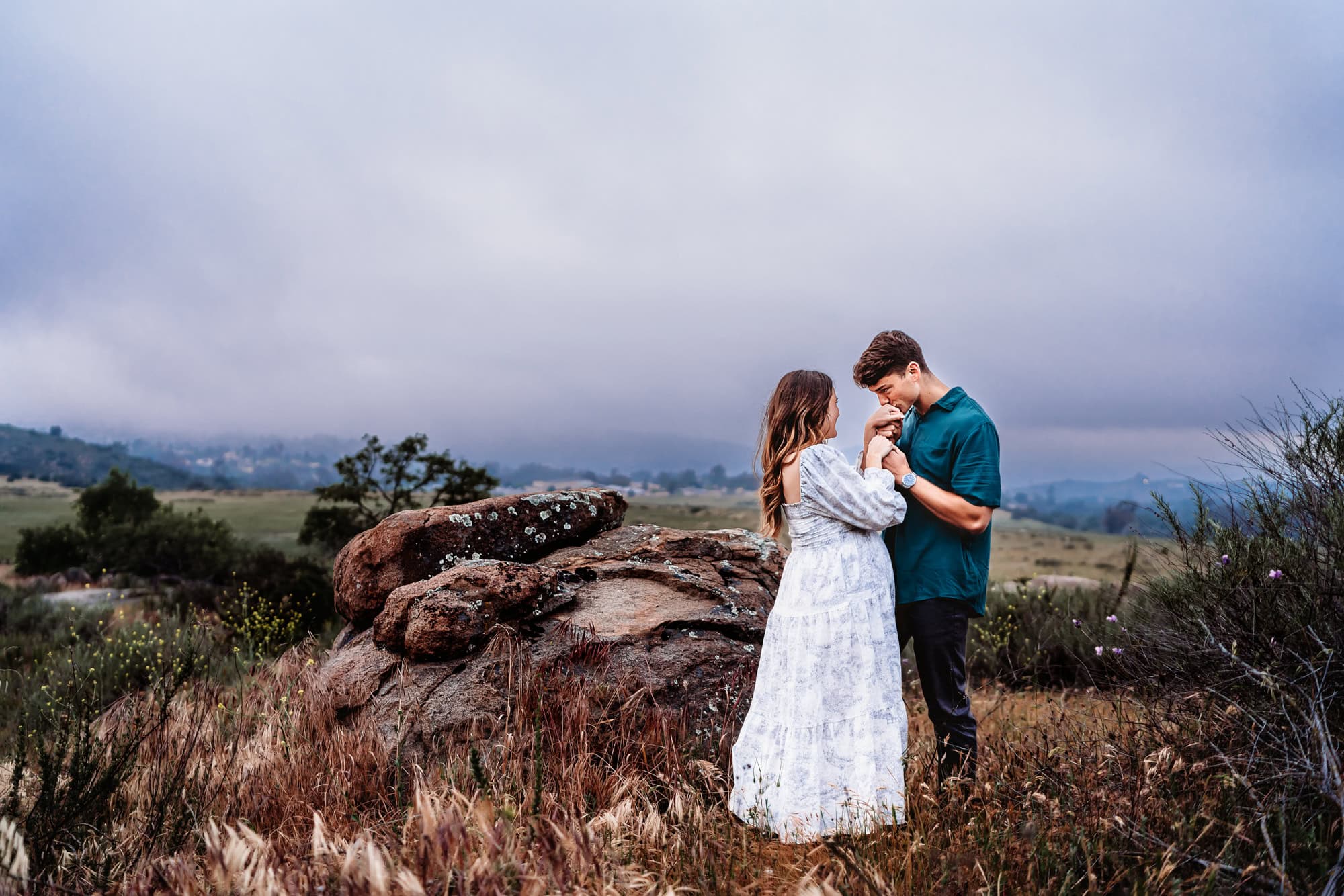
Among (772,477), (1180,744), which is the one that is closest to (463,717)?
(772,477)

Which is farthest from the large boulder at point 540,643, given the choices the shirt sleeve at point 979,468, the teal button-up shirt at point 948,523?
the shirt sleeve at point 979,468

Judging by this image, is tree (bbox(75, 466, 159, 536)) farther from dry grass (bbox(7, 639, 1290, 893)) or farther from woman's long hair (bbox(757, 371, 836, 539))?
Answer: woman's long hair (bbox(757, 371, 836, 539))

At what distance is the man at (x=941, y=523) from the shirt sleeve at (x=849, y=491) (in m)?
0.23

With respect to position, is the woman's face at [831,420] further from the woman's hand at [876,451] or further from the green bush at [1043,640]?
the green bush at [1043,640]

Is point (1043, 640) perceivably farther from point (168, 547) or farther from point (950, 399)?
point (168, 547)

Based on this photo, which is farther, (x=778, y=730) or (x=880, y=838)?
(x=778, y=730)

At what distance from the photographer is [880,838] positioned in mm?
3680

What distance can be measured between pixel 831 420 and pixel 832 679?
1455 millimetres

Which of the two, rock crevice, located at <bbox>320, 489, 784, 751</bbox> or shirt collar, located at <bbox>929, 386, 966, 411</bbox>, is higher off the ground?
shirt collar, located at <bbox>929, 386, 966, 411</bbox>

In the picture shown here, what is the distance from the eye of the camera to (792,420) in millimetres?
4645

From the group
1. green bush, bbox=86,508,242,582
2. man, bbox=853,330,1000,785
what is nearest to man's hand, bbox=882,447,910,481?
man, bbox=853,330,1000,785

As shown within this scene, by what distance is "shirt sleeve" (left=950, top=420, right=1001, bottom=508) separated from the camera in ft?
15.1

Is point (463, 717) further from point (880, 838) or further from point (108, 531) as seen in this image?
point (108, 531)

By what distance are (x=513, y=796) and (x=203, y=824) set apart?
1572 mm
